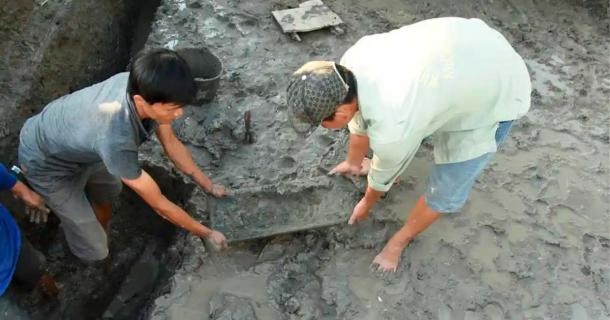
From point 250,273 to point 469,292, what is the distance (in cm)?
123

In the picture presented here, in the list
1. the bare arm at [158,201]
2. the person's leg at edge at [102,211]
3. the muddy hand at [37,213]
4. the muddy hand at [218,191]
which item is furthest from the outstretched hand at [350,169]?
the muddy hand at [37,213]

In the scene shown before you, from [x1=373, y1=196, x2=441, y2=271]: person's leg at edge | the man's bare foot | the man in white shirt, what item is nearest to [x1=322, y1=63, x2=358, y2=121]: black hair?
the man in white shirt

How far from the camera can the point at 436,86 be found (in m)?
2.12

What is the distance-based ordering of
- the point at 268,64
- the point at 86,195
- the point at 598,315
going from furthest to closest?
1. the point at 268,64
2. the point at 86,195
3. the point at 598,315

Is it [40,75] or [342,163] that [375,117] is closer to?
[342,163]

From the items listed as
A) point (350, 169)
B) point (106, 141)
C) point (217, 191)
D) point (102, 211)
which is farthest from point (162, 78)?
point (102, 211)

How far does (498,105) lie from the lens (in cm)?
230

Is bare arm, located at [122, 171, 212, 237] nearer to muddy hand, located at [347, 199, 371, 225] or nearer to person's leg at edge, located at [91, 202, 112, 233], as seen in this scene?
muddy hand, located at [347, 199, 371, 225]

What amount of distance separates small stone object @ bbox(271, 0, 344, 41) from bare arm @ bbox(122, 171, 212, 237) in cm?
222

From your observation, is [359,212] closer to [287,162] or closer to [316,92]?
[287,162]

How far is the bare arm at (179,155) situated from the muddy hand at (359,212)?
81cm

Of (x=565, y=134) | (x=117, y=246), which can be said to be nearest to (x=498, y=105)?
(x=565, y=134)

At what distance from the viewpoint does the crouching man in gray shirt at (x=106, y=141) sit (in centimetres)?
217

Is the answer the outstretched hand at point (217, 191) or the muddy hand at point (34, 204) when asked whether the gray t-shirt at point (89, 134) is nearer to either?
the muddy hand at point (34, 204)
